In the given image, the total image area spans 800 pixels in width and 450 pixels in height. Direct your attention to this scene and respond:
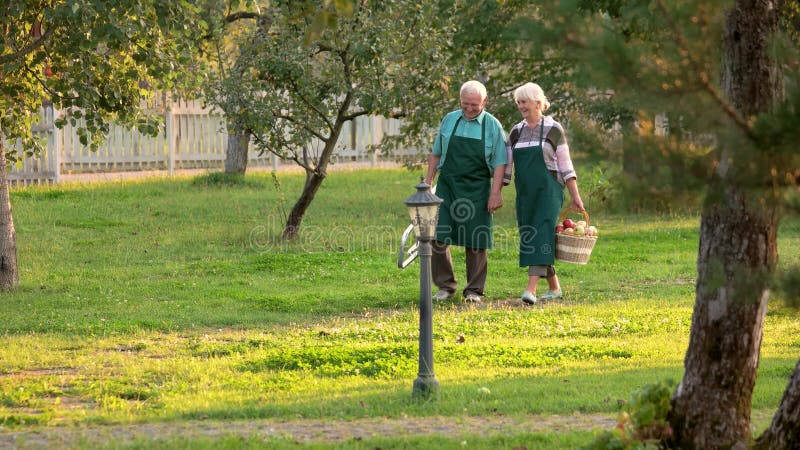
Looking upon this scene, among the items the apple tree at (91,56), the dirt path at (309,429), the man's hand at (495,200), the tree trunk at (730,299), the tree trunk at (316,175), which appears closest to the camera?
the tree trunk at (730,299)

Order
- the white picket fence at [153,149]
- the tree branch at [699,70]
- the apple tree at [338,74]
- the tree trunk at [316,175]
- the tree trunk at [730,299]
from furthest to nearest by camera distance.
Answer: the white picket fence at [153,149] → the tree trunk at [316,175] → the apple tree at [338,74] → the tree trunk at [730,299] → the tree branch at [699,70]

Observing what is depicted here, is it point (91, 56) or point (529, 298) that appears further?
point (91, 56)

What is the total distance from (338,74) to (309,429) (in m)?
8.60

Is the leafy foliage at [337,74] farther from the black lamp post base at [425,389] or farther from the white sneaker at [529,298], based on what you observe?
the black lamp post base at [425,389]

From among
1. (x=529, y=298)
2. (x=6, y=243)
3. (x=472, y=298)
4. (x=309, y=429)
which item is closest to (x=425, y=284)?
(x=309, y=429)

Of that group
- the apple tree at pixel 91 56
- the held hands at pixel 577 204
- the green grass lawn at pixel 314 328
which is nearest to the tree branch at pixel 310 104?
the green grass lawn at pixel 314 328

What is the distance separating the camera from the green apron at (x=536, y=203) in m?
10.7

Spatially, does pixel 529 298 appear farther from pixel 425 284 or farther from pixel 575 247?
pixel 425 284

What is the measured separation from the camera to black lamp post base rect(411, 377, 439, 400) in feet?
22.8

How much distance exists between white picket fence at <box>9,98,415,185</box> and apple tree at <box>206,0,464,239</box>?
7.09 metres

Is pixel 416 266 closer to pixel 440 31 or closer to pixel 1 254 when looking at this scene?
pixel 440 31

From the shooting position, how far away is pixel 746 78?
4.91 m

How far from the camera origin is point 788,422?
16.3ft

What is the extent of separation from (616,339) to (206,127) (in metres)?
18.1
